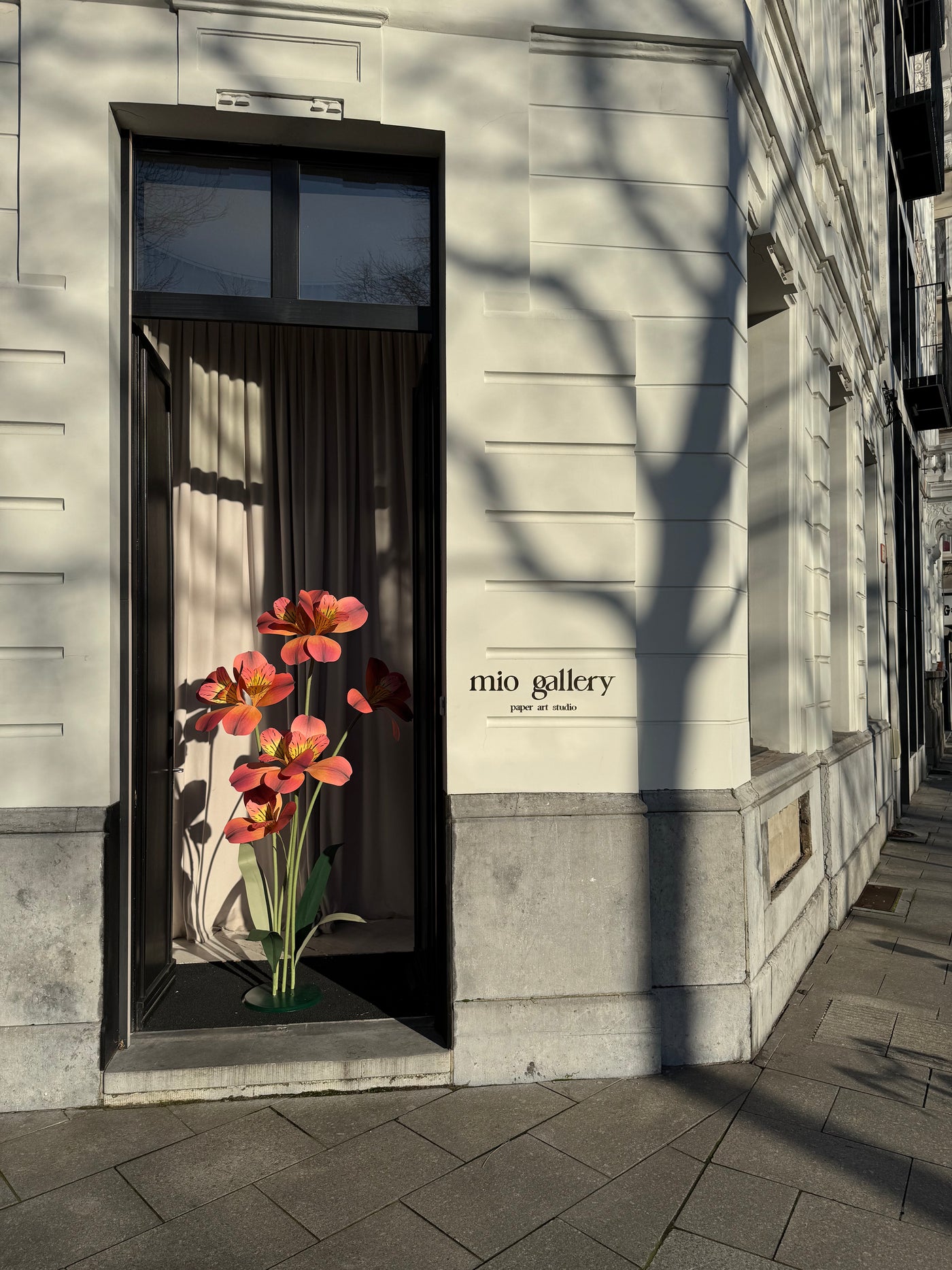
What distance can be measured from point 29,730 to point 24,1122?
149 cm

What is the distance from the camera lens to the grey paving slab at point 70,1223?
2.83 metres

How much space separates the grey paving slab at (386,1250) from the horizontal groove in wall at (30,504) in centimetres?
288

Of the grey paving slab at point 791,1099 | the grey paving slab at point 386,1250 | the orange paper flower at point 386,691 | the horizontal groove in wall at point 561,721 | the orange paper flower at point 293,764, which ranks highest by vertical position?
the orange paper flower at point 386,691

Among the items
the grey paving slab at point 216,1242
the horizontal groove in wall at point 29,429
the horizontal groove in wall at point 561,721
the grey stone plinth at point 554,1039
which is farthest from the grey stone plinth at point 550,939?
the horizontal groove in wall at point 29,429

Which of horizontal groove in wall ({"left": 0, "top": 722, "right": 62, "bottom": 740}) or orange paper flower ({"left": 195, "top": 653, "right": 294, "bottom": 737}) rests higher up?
orange paper flower ({"left": 195, "top": 653, "right": 294, "bottom": 737})

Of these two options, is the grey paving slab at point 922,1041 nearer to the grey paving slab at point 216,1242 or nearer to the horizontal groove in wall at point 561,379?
the grey paving slab at point 216,1242

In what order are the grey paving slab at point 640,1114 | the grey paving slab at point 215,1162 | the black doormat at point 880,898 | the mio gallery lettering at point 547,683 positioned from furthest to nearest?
1. the black doormat at point 880,898
2. the mio gallery lettering at point 547,683
3. the grey paving slab at point 640,1114
4. the grey paving slab at point 215,1162

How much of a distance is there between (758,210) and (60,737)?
4.47m

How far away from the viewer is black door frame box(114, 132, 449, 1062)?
165 inches

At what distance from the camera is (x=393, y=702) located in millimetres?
5059

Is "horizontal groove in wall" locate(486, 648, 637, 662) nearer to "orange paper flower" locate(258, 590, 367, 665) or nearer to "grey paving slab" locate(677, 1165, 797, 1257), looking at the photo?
"orange paper flower" locate(258, 590, 367, 665)

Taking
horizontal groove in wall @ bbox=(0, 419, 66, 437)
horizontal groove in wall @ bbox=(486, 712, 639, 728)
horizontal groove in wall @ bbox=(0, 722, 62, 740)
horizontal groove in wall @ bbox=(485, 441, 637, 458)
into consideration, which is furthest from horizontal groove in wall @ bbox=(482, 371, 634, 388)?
horizontal groove in wall @ bbox=(0, 722, 62, 740)

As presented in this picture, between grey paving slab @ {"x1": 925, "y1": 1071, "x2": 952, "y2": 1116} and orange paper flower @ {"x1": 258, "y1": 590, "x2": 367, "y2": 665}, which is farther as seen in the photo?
orange paper flower @ {"x1": 258, "y1": 590, "x2": 367, "y2": 665}

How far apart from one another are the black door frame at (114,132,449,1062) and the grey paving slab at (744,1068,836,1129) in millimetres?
1287
